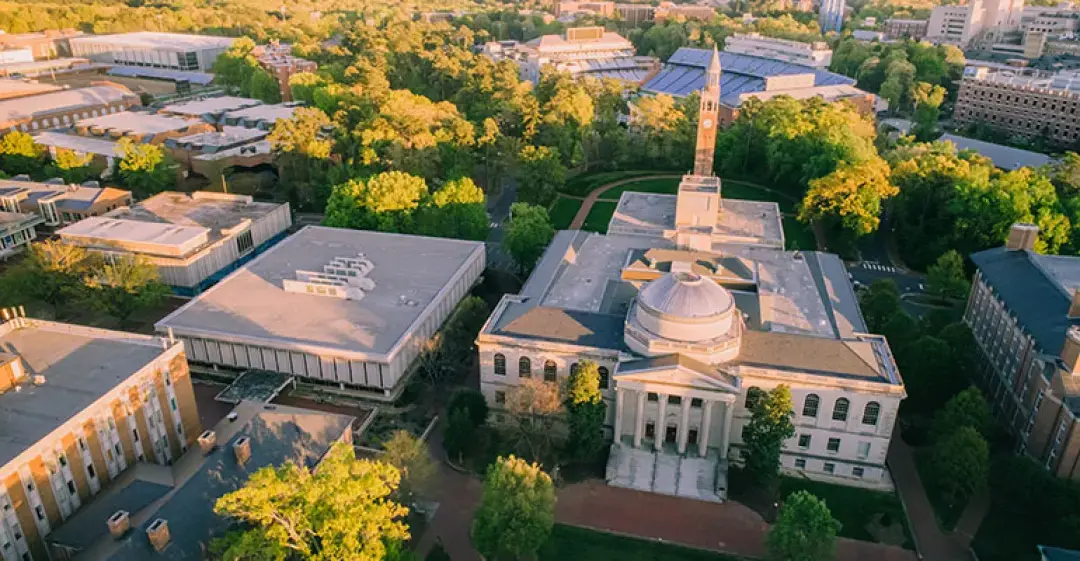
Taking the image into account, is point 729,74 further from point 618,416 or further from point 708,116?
point 618,416

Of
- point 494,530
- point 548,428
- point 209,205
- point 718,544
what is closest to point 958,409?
point 718,544

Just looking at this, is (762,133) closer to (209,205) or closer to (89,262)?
(209,205)

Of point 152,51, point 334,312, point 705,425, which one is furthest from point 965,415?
point 152,51

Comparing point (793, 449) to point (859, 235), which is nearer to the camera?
point (793, 449)

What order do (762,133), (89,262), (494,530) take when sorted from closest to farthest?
1. (494,530)
2. (89,262)
3. (762,133)

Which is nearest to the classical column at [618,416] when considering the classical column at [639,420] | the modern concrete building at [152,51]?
the classical column at [639,420]

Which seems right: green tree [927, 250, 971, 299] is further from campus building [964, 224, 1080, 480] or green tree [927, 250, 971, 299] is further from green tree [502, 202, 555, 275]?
green tree [502, 202, 555, 275]

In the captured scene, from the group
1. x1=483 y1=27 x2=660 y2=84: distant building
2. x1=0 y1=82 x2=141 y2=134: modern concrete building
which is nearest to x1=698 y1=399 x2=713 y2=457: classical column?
x1=0 y1=82 x2=141 y2=134: modern concrete building
